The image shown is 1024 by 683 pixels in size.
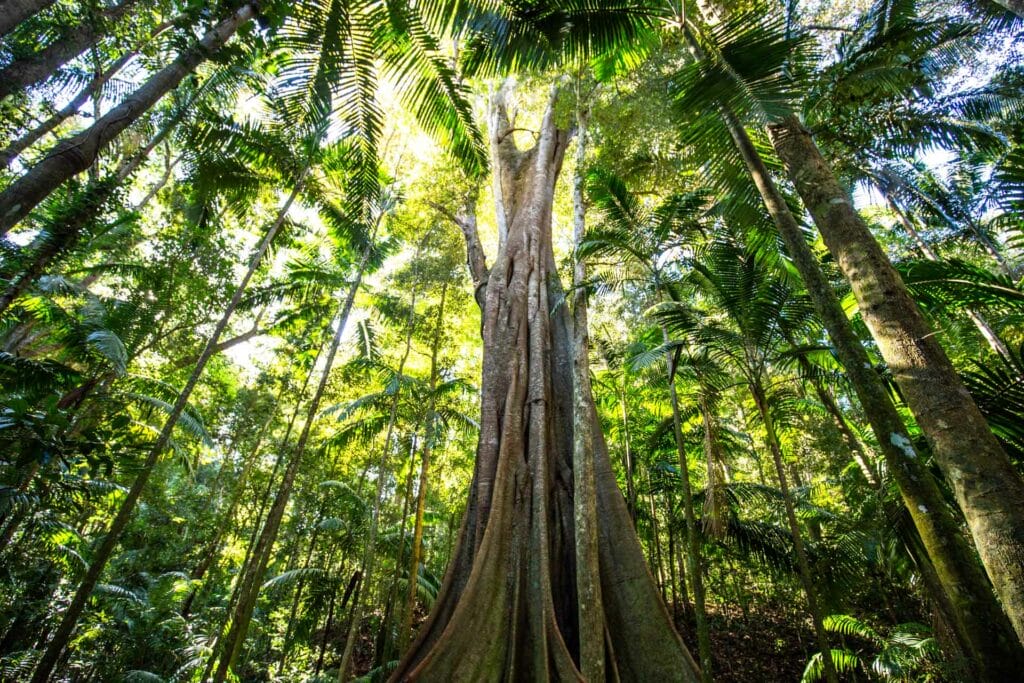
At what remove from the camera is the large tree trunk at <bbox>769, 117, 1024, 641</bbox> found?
1.44 meters

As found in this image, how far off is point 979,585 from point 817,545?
18.0 feet

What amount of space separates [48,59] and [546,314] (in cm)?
461

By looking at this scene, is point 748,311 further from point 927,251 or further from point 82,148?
point 927,251

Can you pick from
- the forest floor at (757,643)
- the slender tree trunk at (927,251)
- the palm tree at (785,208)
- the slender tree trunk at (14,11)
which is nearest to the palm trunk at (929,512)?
the palm tree at (785,208)

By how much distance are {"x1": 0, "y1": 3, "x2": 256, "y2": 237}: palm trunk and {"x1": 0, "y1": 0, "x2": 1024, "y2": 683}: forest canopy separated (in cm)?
2

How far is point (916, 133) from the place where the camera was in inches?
210

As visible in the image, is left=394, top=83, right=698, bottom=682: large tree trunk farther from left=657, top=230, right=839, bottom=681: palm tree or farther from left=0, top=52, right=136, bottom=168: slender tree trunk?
left=0, top=52, right=136, bottom=168: slender tree trunk

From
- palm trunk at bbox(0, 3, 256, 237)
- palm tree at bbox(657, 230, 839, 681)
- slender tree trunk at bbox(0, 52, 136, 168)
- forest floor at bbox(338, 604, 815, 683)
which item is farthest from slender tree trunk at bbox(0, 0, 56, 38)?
forest floor at bbox(338, 604, 815, 683)

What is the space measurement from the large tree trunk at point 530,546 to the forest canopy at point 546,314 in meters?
0.03

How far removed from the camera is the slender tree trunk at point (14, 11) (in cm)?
197

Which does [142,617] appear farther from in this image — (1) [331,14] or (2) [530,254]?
(1) [331,14]

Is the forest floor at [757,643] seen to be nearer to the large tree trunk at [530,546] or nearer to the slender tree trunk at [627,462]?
the slender tree trunk at [627,462]

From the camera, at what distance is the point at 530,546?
3430 millimetres

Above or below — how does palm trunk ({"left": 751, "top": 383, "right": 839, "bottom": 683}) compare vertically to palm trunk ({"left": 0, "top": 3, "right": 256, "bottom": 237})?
below
